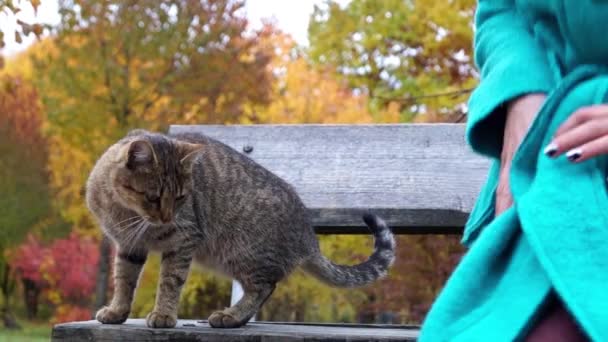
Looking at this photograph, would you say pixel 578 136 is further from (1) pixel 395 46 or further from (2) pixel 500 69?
(1) pixel 395 46

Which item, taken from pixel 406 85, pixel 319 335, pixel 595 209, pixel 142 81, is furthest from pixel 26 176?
pixel 595 209

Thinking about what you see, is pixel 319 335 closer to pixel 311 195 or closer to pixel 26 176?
pixel 311 195

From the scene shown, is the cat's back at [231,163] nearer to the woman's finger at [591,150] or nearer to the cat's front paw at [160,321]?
the cat's front paw at [160,321]

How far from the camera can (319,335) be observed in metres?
2.00

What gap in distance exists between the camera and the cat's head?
2.57 metres

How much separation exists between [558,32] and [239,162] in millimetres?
1418

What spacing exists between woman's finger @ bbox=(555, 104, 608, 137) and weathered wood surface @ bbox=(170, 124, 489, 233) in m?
1.31

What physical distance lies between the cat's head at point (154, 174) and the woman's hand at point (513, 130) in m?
1.31

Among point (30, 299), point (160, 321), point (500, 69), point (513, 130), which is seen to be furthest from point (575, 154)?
point (30, 299)

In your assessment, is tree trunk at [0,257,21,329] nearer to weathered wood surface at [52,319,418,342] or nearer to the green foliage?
the green foliage

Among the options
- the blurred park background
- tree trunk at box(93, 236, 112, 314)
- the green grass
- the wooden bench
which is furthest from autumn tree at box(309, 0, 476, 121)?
the wooden bench

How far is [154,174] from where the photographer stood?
277 centimetres

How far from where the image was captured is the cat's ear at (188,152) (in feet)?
8.50

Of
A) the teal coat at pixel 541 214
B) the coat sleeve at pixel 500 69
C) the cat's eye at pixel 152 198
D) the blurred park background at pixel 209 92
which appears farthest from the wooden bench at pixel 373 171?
the blurred park background at pixel 209 92
